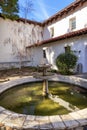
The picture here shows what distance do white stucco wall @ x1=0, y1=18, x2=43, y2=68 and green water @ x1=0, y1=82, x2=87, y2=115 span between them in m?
10.5

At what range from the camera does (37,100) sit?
5832mm

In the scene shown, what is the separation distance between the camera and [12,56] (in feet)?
59.0

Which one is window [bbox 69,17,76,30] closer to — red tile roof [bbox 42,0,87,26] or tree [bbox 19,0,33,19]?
red tile roof [bbox 42,0,87,26]

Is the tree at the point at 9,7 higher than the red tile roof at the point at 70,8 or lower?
lower

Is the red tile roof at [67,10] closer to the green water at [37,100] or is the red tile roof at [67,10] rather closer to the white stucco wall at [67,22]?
the white stucco wall at [67,22]

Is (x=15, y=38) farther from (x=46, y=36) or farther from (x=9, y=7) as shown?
(x=9, y=7)

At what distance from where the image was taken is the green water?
15.8ft

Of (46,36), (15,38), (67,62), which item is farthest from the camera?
(46,36)

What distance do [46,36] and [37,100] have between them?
15.4 meters

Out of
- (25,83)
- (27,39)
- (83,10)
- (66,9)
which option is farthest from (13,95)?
(27,39)

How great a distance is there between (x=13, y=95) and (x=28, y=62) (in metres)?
12.6

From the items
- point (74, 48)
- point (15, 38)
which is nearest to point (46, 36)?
point (15, 38)

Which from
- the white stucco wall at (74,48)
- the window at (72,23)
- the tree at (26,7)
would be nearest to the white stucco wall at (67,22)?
the window at (72,23)

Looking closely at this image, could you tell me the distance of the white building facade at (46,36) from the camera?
12.9m
